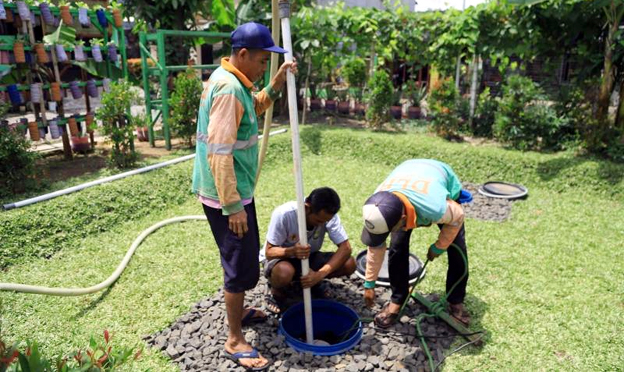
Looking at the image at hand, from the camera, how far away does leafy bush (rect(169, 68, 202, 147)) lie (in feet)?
23.3

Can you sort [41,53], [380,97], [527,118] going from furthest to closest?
1. [380,97]
2. [527,118]
3. [41,53]

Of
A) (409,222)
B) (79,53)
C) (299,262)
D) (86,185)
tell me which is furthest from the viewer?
(79,53)

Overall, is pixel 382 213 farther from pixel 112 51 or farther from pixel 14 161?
pixel 112 51

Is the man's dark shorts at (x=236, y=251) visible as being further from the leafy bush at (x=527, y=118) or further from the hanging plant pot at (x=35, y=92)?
the leafy bush at (x=527, y=118)

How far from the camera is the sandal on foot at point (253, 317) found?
10.2 ft

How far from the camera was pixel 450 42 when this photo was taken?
8.36 metres

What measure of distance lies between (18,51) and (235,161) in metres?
4.49

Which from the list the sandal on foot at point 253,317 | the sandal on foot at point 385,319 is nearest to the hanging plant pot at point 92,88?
A: the sandal on foot at point 253,317

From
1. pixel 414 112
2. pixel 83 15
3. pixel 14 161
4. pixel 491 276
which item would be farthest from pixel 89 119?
pixel 414 112

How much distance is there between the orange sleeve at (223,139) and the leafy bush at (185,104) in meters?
5.06

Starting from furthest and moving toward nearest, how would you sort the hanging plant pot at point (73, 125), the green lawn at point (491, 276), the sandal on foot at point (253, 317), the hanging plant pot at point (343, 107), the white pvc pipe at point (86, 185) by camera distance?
1. the hanging plant pot at point (343, 107)
2. the hanging plant pot at point (73, 125)
3. the white pvc pipe at point (86, 185)
4. the sandal on foot at point (253, 317)
5. the green lawn at point (491, 276)

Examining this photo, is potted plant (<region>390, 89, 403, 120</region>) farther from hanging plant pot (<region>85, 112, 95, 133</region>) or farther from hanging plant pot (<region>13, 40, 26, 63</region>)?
hanging plant pot (<region>13, 40, 26, 63</region>)

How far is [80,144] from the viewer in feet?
21.8

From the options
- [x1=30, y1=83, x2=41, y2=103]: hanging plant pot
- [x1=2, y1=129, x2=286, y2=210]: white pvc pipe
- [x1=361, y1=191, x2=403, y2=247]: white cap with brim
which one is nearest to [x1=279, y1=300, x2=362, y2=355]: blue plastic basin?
[x1=361, y1=191, x2=403, y2=247]: white cap with brim
